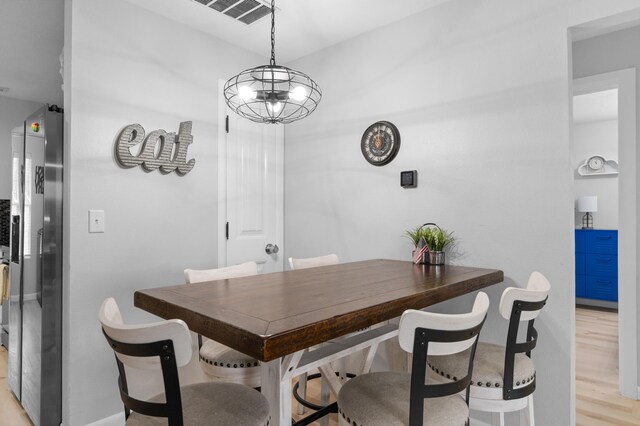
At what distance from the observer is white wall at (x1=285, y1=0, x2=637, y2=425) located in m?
2.00

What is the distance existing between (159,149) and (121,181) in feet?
1.10

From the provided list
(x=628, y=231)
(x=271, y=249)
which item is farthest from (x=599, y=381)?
(x=271, y=249)

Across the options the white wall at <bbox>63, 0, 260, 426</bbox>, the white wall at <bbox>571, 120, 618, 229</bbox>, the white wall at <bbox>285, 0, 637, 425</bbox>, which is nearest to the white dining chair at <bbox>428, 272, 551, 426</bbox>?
the white wall at <bbox>285, 0, 637, 425</bbox>

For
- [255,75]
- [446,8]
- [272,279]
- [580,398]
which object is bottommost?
[580,398]

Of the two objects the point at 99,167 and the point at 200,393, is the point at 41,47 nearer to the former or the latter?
the point at 99,167

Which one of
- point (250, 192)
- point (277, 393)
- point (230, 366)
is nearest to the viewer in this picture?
point (277, 393)

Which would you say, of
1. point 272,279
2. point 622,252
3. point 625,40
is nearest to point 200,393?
point 272,279

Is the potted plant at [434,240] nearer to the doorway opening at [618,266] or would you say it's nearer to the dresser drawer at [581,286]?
the doorway opening at [618,266]

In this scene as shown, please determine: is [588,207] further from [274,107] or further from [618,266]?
[274,107]

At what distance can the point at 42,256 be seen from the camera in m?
2.18

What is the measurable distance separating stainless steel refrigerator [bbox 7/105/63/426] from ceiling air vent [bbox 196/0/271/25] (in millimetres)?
1159

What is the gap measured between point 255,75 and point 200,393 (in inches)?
53.0

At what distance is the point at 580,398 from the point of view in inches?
102

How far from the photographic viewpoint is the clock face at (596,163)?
569cm
